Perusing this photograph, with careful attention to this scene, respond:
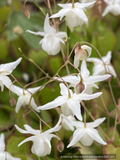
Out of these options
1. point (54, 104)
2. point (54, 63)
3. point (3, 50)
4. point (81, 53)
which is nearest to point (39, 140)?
point (54, 104)

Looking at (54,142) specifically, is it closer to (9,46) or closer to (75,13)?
(75,13)

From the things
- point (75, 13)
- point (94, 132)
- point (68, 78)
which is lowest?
point (94, 132)

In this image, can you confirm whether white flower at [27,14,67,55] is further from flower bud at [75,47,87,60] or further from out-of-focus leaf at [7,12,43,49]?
out-of-focus leaf at [7,12,43,49]

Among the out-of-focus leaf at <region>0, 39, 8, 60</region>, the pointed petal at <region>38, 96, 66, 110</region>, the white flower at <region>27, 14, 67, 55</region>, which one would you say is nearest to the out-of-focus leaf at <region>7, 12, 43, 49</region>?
the out-of-focus leaf at <region>0, 39, 8, 60</region>

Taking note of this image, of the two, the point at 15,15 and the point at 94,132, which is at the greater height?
the point at 15,15

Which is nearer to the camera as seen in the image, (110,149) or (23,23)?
(110,149)

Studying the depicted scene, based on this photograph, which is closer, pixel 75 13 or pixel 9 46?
pixel 75 13

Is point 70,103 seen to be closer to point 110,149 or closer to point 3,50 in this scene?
point 110,149

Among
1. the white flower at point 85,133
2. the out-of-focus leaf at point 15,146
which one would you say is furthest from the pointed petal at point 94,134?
the out-of-focus leaf at point 15,146

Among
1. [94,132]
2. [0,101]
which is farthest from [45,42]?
[0,101]
